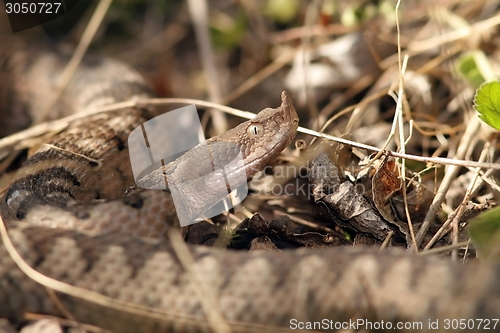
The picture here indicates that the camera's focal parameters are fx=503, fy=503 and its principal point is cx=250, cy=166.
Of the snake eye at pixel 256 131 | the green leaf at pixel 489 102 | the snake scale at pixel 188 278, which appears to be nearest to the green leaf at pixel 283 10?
the snake eye at pixel 256 131

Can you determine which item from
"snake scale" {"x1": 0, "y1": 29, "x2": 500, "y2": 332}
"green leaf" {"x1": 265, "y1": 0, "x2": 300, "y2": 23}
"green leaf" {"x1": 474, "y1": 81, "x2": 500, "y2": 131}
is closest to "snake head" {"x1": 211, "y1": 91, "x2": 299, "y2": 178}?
"snake scale" {"x1": 0, "y1": 29, "x2": 500, "y2": 332}

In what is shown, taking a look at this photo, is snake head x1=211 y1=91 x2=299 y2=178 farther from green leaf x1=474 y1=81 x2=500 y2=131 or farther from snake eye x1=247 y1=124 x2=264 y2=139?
green leaf x1=474 y1=81 x2=500 y2=131

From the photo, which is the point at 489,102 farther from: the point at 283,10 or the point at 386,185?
the point at 283,10

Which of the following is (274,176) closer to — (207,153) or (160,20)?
(207,153)

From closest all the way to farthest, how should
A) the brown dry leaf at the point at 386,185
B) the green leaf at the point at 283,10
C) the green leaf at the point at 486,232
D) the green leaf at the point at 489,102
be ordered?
the green leaf at the point at 486,232 < the green leaf at the point at 489,102 < the brown dry leaf at the point at 386,185 < the green leaf at the point at 283,10

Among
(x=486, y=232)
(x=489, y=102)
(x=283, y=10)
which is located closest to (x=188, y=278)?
(x=486, y=232)

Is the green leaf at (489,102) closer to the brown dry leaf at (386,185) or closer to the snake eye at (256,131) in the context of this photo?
the brown dry leaf at (386,185)
